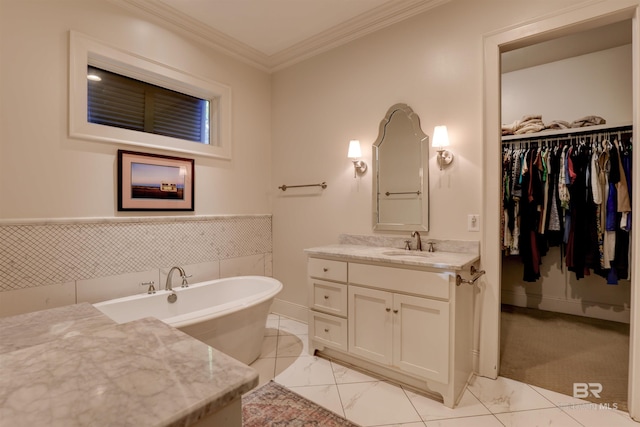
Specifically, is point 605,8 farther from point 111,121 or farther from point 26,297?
point 26,297

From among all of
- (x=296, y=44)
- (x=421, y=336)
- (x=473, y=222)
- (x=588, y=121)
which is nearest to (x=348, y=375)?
(x=421, y=336)

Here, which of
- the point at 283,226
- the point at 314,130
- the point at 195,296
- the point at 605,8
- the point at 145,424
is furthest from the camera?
the point at 283,226

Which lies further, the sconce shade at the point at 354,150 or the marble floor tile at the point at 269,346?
the sconce shade at the point at 354,150

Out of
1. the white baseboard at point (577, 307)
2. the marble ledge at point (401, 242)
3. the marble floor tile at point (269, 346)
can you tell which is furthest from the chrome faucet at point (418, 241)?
the white baseboard at point (577, 307)

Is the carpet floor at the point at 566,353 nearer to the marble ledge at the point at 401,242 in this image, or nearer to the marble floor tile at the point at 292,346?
the marble ledge at the point at 401,242

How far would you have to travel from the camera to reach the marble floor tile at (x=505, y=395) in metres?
1.88

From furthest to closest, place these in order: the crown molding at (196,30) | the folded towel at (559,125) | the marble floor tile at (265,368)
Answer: the folded towel at (559,125), the crown molding at (196,30), the marble floor tile at (265,368)

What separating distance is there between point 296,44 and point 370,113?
3.56 ft

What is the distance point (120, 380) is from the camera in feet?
1.98

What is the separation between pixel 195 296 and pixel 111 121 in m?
1.55

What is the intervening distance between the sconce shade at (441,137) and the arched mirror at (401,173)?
151 mm

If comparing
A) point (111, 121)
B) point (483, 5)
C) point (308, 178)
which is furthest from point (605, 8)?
point (111, 121)

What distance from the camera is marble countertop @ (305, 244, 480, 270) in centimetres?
191

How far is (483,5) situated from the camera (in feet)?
7.27
